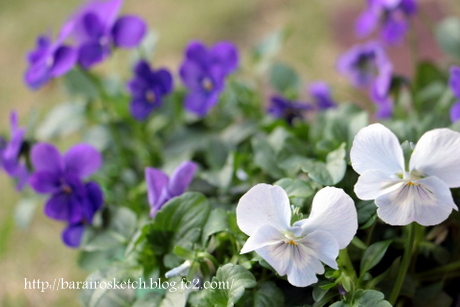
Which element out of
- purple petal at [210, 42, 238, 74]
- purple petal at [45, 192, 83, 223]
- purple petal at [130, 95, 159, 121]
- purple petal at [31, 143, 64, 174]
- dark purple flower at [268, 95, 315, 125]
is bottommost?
dark purple flower at [268, 95, 315, 125]

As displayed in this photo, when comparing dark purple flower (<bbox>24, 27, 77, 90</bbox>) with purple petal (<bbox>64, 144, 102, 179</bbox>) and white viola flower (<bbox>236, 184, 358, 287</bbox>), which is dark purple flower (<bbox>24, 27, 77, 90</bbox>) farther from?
white viola flower (<bbox>236, 184, 358, 287</bbox>)

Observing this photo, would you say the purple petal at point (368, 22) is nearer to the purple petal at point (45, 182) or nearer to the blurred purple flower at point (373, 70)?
the blurred purple flower at point (373, 70)

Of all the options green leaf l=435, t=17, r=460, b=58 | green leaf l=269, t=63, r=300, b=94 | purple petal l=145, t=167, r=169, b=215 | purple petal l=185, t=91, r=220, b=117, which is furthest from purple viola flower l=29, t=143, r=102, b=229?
green leaf l=435, t=17, r=460, b=58

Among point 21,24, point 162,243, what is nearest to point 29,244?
point 162,243

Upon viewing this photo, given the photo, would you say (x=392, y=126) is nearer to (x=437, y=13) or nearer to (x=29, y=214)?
(x=29, y=214)

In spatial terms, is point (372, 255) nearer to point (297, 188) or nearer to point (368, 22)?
point (297, 188)
